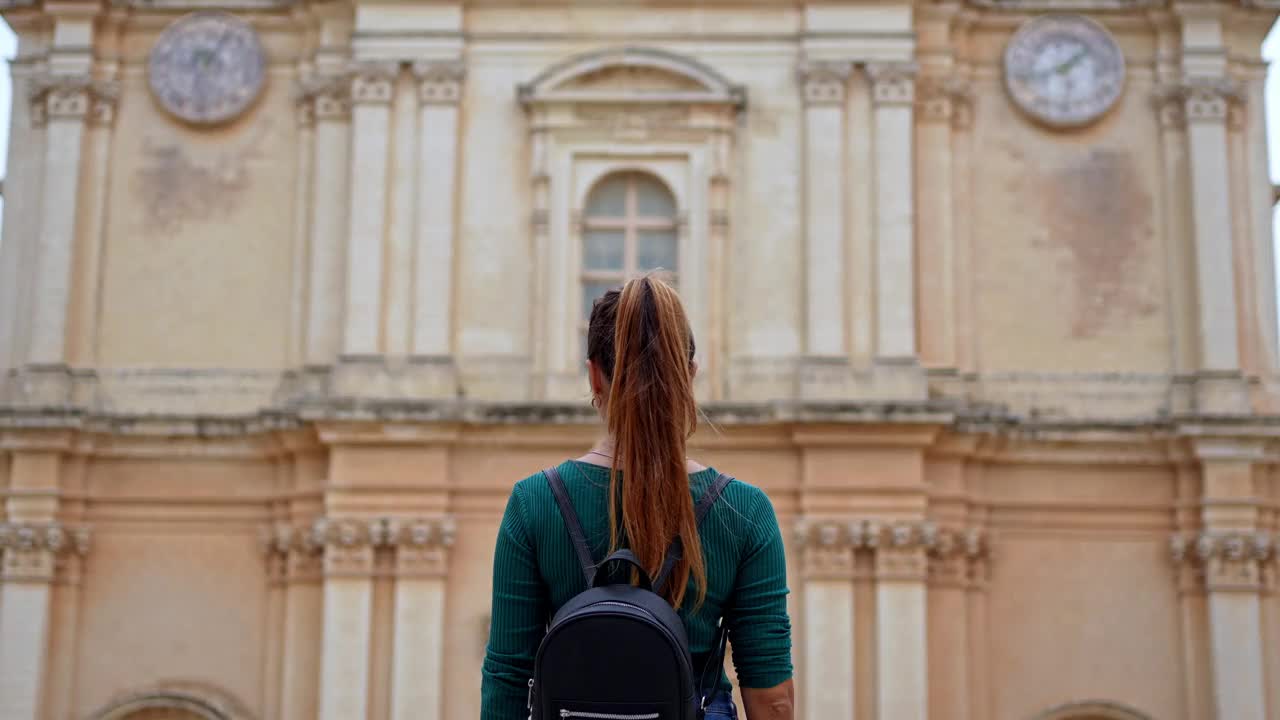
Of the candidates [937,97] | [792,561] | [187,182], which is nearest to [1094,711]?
[792,561]

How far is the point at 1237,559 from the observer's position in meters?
18.5

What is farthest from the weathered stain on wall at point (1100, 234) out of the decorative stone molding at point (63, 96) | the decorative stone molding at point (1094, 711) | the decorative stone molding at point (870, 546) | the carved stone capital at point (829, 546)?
the decorative stone molding at point (63, 96)

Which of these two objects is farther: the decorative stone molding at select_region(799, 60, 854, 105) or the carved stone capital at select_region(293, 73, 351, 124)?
the carved stone capital at select_region(293, 73, 351, 124)

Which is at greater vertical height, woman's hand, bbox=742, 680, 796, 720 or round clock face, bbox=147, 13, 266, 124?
round clock face, bbox=147, 13, 266, 124

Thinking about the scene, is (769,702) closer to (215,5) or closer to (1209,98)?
(1209,98)

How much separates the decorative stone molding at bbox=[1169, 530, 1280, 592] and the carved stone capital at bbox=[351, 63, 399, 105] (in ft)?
34.2

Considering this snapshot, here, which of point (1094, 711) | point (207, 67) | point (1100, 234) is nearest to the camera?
point (1094, 711)

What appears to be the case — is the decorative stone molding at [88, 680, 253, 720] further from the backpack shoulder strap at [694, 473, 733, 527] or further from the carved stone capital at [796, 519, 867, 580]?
the backpack shoulder strap at [694, 473, 733, 527]

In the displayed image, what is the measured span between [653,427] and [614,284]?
1539 cm

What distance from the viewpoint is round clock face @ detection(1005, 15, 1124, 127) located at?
20.0 metres

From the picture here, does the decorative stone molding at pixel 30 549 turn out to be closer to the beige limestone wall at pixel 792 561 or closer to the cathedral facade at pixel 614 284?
the cathedral facade at pixel 614 284

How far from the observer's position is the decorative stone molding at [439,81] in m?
19.5

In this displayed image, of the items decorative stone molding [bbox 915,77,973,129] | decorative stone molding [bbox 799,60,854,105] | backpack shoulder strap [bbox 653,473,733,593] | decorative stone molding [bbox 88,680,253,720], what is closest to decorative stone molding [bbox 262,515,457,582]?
decorative stone molding [bbox 88,680,253,720]

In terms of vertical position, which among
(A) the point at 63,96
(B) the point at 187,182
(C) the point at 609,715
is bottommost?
(C) the point at 609,715
